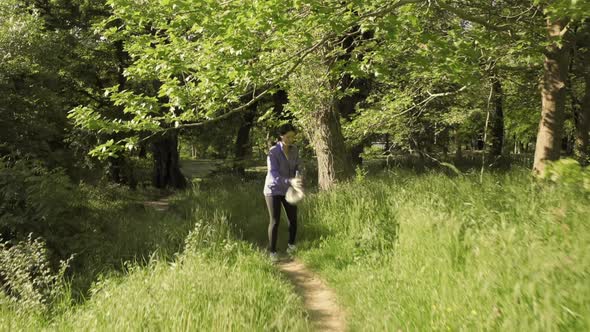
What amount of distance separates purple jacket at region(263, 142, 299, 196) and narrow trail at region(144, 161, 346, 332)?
1117 millimetres

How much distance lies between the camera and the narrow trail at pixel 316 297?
4.02 meters

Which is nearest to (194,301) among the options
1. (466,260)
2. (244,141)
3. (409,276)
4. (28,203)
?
(409,276)

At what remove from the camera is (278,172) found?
20.0 ft

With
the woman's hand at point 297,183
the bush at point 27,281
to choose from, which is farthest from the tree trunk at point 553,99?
the bush at point 27,281

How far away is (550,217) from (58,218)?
25.7 ft

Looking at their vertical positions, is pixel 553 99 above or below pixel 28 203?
above

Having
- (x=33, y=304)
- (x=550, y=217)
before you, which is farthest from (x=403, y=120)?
(x=33, y=304)

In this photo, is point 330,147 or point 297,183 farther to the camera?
point 330,147

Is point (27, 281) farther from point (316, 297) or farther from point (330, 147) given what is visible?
point (330, 147)

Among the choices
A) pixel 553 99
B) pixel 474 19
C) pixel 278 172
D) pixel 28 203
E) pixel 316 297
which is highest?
pixel 474 19

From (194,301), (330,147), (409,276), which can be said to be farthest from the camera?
(330,147)

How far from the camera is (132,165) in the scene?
62.9 ft

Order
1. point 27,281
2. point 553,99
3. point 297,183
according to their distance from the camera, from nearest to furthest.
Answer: point 27,281 < point 297,183 < point 553,99

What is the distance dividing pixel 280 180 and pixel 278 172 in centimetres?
13
